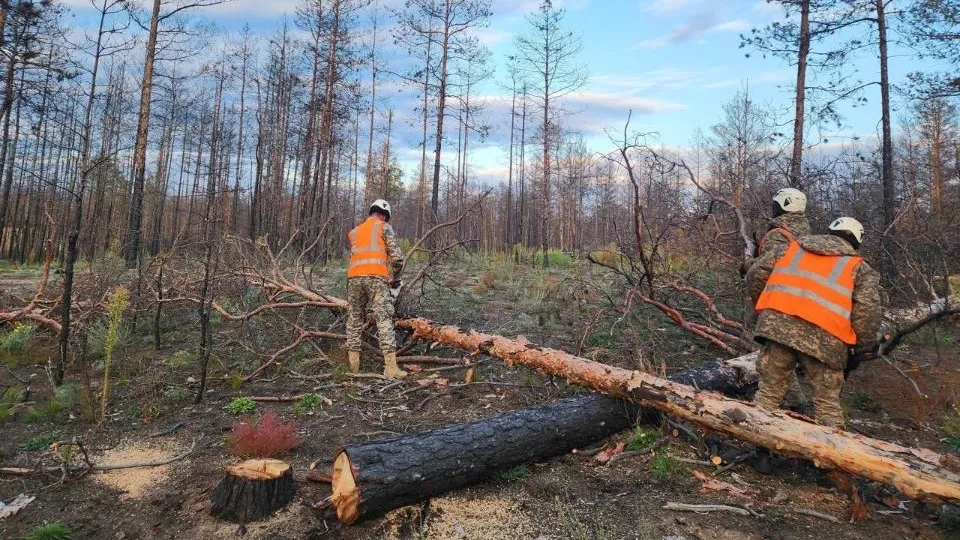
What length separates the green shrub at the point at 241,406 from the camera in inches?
183

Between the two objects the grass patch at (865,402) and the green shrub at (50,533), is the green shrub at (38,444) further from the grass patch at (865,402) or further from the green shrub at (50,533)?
the grass patch at (865,402)

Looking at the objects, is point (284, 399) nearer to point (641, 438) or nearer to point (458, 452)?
point (458, 452)

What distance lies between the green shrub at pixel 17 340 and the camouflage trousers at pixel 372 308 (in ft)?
13.5

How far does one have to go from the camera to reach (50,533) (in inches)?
99.4

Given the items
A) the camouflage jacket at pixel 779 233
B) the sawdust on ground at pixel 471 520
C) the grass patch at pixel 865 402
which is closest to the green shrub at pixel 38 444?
the sawdust on ground at pixel 471 520

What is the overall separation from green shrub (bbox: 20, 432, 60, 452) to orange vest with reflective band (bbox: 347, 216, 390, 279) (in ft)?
9.93

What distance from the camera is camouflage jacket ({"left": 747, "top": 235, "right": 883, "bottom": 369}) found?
3.39 metres

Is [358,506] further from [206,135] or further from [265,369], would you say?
[206,135]

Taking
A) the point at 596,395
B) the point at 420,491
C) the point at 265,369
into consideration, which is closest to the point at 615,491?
the point at 596,395

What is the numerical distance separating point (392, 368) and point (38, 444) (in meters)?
3.18

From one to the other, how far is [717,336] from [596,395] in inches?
115

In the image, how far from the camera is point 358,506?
2.70 m

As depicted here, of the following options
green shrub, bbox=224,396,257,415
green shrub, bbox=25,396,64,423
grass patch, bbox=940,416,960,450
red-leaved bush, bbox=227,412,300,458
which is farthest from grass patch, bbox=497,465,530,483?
green shrub, bbox=25,396,64,423

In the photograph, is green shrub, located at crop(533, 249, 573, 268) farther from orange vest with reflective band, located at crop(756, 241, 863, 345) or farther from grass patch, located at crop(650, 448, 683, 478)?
grass patch, located at crop(650, 448, 683, 478)
